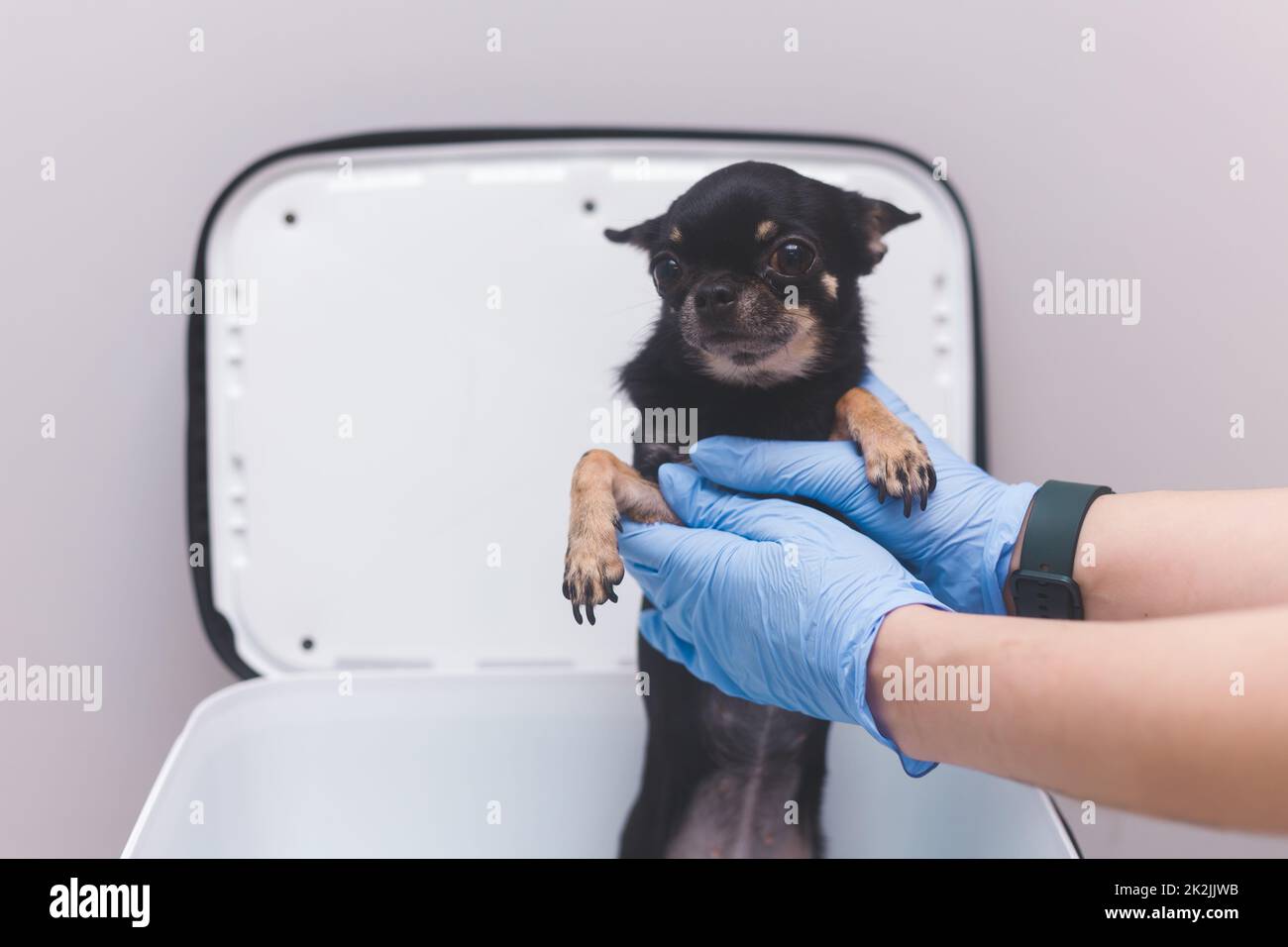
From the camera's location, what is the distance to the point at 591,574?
37.2 inches

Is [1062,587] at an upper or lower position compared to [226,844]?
upper

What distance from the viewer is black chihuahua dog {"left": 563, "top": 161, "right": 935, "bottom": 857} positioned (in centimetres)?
98

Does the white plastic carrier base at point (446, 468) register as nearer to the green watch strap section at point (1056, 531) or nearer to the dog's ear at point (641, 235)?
the dog's ear at point (641, 235)

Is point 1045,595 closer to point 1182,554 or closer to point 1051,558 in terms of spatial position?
point 1051,558

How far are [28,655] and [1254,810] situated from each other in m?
1.88

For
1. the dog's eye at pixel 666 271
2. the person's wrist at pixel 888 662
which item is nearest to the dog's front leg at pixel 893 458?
the person's wrist at pixel 888 662

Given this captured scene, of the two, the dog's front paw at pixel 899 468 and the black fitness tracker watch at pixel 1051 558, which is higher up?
the dog's front paw at pixel 899 468

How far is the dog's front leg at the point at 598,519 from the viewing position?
94cm

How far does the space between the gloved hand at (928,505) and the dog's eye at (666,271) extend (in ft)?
0.67

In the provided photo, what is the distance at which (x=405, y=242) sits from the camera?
1.39 meters

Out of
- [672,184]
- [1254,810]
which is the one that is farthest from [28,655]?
[1254,810]

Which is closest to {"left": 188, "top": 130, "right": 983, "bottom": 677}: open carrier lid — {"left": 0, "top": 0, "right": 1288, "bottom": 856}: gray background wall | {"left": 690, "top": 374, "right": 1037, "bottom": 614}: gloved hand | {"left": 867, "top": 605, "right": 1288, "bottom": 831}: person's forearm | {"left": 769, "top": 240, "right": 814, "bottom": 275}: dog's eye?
{"left": 0, "top": 0, "right": 1288, "bottom": 856}: gray background wall

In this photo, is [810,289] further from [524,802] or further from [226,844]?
[226,844]

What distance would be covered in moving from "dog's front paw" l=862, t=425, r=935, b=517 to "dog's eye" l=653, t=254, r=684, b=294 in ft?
0.99
